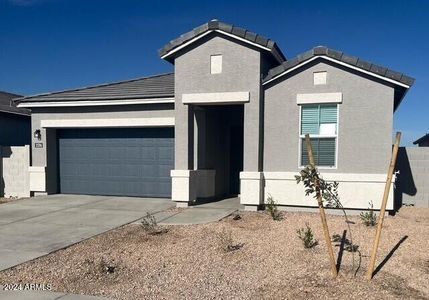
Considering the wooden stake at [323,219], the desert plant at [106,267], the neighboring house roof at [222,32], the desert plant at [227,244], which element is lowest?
the desert plant at [106,267]

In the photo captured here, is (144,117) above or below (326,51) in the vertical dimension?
below

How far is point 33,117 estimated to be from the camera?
44.6 feet

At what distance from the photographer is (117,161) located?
43.6ft

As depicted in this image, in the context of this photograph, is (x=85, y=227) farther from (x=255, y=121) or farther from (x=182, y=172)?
(x=255, y=121)

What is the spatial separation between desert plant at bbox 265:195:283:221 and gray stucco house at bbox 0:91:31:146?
11050mm

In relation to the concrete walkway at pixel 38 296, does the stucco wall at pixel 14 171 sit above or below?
above

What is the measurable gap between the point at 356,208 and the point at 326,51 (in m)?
4.11

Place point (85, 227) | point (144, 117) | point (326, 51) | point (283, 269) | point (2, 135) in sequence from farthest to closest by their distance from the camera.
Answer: point (2, 135)
point (144, 117)
point (326, 51)
point (85, 227)
point (283, 269)

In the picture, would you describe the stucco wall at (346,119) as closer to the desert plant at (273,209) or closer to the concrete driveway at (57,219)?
the desert plant at (273,209)

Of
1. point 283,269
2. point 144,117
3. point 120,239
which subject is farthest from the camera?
point 144,117

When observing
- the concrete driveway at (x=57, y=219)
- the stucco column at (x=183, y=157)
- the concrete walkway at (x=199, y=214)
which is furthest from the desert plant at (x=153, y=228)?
the stucco column at (x=183, y=157)

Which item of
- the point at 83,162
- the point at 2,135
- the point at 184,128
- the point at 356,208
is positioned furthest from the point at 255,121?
the point at 2,135

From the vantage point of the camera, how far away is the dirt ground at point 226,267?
5.03 meters

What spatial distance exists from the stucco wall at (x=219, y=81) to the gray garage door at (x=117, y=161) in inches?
69.6
